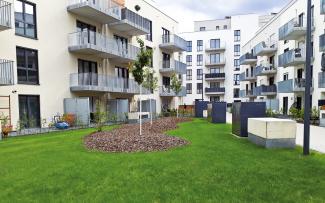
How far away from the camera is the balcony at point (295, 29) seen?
26.6 metres

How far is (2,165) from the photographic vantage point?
7.66 m

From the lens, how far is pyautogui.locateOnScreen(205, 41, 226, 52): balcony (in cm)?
5799

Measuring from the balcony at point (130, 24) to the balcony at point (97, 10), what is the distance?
2.82 ft

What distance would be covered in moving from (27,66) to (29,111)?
9.72 feet

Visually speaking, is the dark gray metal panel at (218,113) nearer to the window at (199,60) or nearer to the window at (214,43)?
the window at (214,43)

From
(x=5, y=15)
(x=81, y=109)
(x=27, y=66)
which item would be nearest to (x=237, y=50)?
(x=81, y=109)

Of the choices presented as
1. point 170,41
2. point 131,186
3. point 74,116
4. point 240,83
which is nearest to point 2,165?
point 131,186

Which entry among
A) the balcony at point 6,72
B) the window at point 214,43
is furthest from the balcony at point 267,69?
the balcony at point 6,72

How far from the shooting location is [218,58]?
59062mm

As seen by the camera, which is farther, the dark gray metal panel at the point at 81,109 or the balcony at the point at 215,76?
the balcony at the point at 215,76

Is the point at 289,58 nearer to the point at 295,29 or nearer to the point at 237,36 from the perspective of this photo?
the point at 295,29

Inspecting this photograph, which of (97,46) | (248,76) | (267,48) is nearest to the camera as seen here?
(97,46)

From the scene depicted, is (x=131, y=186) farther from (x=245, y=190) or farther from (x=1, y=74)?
(x=1, y=74)

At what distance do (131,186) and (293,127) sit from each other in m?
6.51
